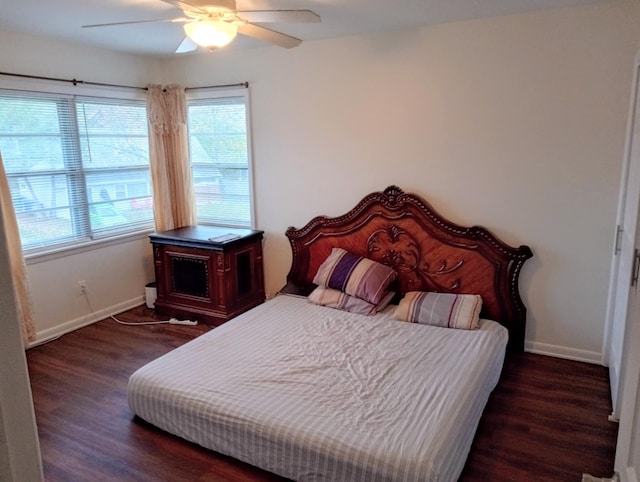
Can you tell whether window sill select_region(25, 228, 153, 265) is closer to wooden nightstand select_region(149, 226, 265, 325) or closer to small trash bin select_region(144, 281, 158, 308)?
wooden nightstand select_region(149, 226, 265, 325)

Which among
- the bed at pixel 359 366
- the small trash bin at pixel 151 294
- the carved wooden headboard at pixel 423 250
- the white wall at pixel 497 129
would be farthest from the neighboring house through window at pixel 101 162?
the bed at pixel 359 366

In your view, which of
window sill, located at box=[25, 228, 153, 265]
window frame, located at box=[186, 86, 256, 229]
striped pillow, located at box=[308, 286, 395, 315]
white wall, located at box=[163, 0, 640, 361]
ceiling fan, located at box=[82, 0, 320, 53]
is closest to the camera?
ceiling fan, located at box=[82, 0, 320, 53]

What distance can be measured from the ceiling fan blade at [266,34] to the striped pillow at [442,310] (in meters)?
1.98

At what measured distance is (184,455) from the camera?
2.43 metres

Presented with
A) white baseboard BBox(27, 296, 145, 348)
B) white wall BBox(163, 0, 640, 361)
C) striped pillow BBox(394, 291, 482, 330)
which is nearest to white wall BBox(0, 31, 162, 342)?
white baseboard BBox(27, 296, 145, 348)

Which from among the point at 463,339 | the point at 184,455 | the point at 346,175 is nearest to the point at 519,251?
the point at 463,339

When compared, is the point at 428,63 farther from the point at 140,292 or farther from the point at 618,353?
the point at 140,292

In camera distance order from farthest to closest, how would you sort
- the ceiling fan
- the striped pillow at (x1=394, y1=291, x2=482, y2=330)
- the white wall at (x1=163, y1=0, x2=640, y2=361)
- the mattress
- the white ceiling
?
the striped pillow at (x1=394, y1=291, x2=482, y2=330)
the white wall at (x1=163, y1=0, x2=640, y2=361)
the white ceiling
the ceiling fan
the mattress

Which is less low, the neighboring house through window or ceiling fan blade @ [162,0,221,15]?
ceiling fan blade @ [162,0,221,15]

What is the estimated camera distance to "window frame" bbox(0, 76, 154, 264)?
11.8 ft

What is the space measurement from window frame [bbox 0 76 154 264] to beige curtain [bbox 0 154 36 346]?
9.6 inches

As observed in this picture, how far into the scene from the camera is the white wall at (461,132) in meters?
3.12

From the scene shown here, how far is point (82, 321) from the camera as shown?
4184 mm

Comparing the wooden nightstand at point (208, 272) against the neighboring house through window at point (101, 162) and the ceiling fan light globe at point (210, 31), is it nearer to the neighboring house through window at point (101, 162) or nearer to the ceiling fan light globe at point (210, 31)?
the neighboring house through window at point (101, 162)
